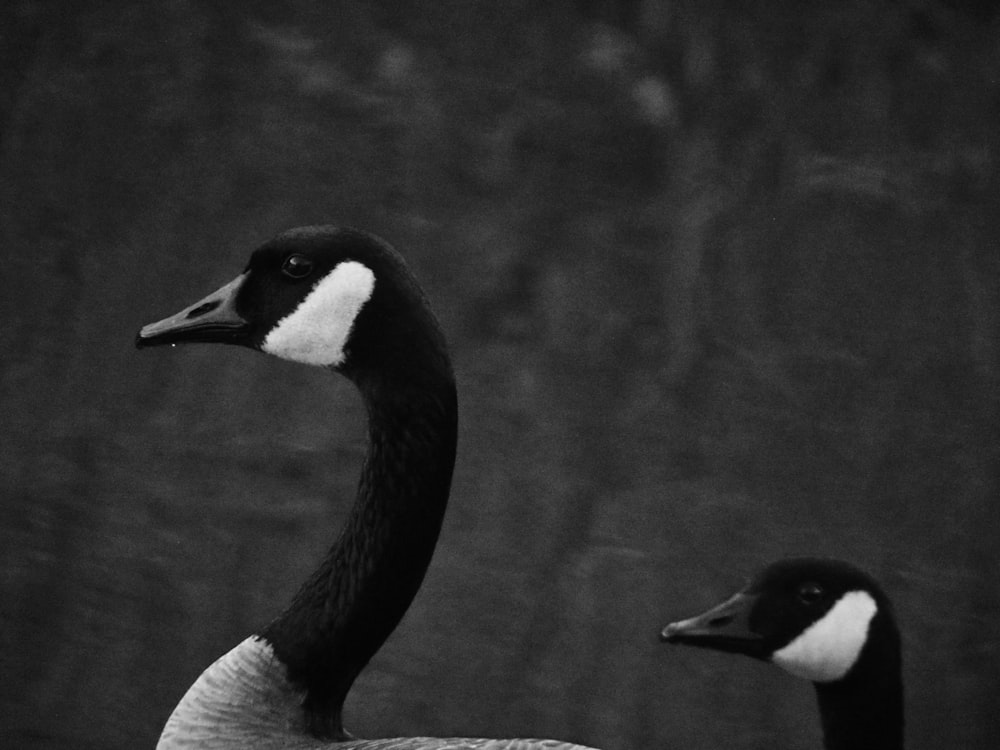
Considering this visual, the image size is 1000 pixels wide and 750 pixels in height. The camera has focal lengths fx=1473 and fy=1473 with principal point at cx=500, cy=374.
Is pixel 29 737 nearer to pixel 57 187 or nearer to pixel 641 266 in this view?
pixel 57 187

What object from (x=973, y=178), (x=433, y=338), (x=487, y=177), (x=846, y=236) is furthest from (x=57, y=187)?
(x=973, y=178)

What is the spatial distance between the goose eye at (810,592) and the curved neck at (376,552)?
52 centimetres

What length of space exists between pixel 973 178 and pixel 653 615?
4.05 ft

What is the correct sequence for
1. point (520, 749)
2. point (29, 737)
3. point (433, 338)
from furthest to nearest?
1. point (29, 737)
2. point (433, 338)
3. point (520, 749)

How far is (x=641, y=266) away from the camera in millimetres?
3322

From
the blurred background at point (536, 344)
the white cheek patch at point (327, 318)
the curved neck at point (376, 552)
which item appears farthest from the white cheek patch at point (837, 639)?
the blurred background at point (536, 344)

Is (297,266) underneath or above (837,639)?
above

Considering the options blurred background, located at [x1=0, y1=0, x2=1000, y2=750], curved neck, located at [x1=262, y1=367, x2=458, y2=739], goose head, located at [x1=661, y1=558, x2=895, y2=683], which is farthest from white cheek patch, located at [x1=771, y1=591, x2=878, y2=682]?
blurred background, located at [x1=0, y1=0, x2=1000, y2=750]

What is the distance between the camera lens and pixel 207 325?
203cm

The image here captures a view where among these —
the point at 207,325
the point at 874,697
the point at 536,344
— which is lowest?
the point at 536,344

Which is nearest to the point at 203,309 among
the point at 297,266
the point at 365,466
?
the point at 297,266

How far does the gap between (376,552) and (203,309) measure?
1.37 ft

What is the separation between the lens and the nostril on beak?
6.72 ft

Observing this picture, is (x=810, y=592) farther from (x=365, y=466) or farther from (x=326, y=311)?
(x=326, y=311)
